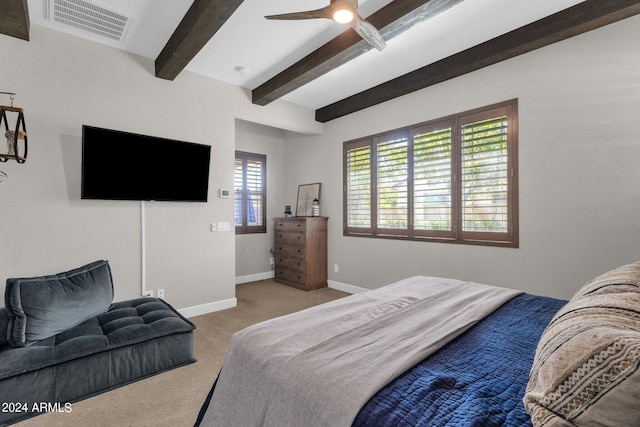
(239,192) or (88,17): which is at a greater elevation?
(88,17)

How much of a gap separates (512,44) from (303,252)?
3.55 m

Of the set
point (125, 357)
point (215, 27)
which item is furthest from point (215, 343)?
point (215, 27)

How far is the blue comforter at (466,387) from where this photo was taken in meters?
0.78

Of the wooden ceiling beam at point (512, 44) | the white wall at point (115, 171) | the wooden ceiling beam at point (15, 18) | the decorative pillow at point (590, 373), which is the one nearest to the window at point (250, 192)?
the white wall at point (115, 171)

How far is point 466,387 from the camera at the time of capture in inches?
36.0

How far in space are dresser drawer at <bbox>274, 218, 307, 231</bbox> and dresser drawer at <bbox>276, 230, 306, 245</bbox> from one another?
0.07 meters

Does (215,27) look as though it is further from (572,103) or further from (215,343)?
(572,103)

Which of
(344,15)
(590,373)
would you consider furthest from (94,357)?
(344,15)

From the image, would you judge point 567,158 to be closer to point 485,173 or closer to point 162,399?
point 485,173

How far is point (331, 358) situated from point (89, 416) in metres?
1.71

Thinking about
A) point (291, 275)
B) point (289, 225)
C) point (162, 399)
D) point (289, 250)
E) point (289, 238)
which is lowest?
point (162, 399)

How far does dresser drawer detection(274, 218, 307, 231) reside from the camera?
461 cm

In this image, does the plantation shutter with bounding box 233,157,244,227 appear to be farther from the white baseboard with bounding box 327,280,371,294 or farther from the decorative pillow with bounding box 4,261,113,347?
the decorative pillow with bounding box 4,261,113,347

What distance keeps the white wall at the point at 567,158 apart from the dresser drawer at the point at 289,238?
1.94 m
